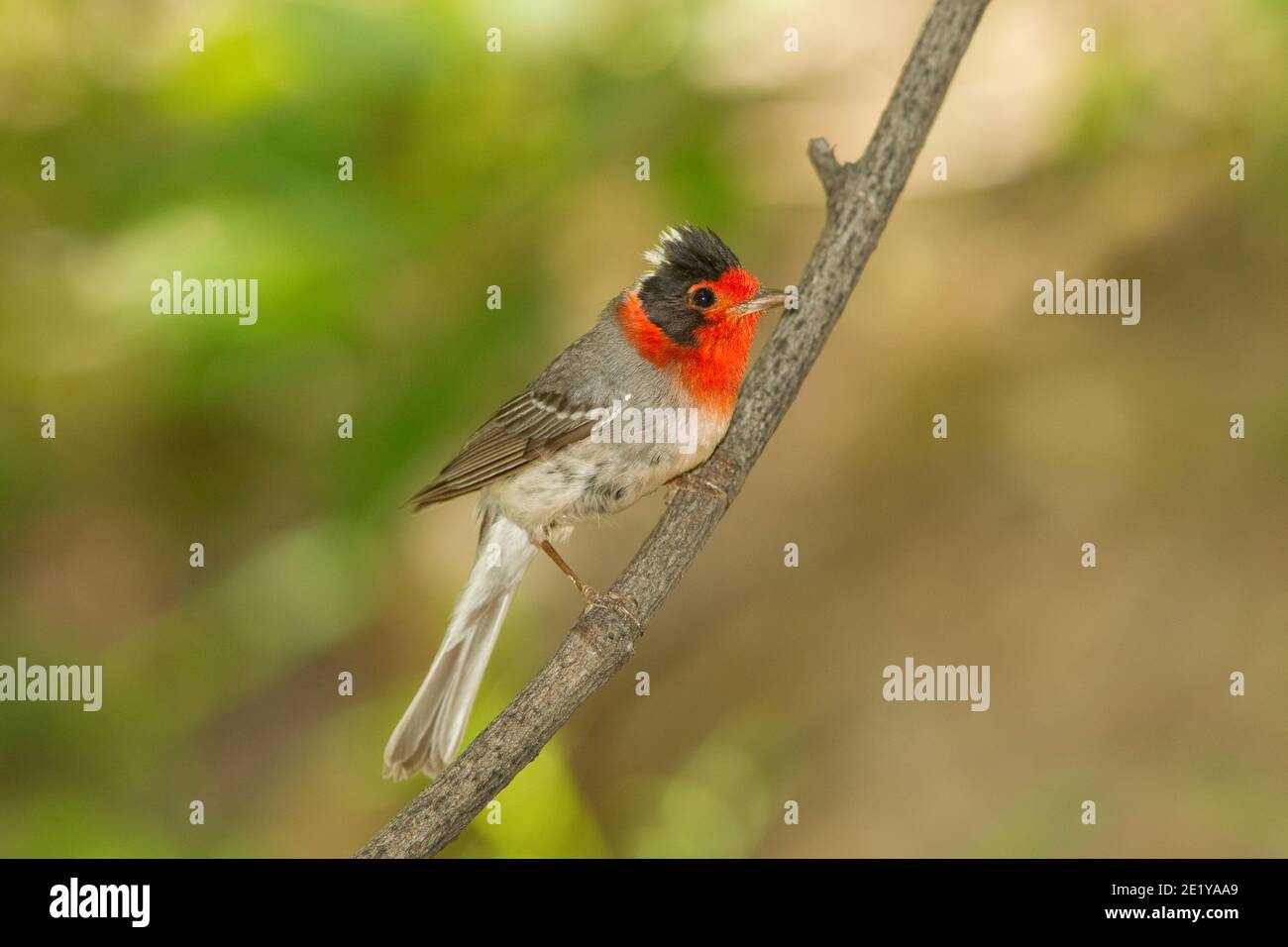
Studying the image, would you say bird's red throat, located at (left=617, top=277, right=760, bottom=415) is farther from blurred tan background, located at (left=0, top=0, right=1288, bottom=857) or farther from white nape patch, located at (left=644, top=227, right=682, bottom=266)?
blurred tan background, located at (left=0, top=0, right=1288, bottom=857)

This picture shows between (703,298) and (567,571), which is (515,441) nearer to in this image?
(567,571)

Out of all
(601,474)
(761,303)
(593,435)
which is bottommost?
(601,474)

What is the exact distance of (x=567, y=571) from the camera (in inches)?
149

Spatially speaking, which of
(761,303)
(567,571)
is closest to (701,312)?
(761,303)

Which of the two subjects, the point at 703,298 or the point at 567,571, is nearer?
the point at 703,298

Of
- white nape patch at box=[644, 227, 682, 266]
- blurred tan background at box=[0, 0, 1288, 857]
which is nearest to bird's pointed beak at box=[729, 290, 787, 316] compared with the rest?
white nape patch at box=[644, 227, 682, 266]

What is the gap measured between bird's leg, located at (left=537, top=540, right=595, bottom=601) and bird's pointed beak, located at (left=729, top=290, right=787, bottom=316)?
2.98 feet

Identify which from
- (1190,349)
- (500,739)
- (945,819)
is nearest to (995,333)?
(1190,349)

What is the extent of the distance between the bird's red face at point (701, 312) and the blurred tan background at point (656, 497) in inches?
48.4

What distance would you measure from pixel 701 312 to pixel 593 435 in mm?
504

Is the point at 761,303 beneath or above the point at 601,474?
above

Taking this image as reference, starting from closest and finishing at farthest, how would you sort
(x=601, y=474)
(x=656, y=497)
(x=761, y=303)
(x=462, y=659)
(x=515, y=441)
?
1. (x=761, y=303)
2. (x=601, y=474)
3. (x=515, y=441)
4. (x=462, y=659)
5. (x=656, y=497)

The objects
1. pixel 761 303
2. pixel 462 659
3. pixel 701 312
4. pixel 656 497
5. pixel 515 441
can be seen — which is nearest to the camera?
pixel 761 303

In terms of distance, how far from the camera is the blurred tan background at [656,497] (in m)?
4.61
